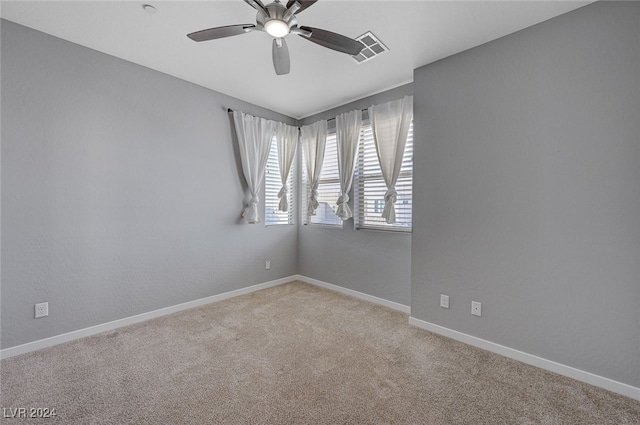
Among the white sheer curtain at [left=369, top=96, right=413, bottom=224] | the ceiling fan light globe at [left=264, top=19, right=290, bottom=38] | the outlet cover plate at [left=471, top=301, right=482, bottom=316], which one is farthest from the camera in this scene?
the white sheer curtain at [left=369, top=96, right=413, bottom=224]

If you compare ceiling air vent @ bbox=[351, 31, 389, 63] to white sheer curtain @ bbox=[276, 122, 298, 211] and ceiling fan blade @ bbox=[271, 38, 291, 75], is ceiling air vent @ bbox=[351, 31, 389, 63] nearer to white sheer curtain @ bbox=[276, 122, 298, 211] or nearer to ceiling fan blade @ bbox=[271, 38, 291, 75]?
ceiling fan blade @ bbox=[271, 38, 291, 75]

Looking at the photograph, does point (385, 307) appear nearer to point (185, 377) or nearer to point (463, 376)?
point (463, 376)

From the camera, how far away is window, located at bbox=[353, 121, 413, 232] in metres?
3.12

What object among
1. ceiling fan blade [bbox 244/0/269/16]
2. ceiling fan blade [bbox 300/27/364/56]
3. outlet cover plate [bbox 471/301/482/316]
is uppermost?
ceiling fan blade [bbox 244/0/269/16]

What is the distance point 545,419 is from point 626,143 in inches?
70.8

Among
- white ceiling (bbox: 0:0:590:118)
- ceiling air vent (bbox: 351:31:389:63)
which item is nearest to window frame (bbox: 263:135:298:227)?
white ceiling (bbox: 0:0:590:118)

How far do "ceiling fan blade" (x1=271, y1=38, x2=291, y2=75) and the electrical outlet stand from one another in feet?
9.07

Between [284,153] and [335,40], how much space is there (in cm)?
241

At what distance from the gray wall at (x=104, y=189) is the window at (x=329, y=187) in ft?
4.01

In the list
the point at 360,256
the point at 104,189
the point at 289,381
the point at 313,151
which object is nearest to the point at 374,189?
the point at 360,256

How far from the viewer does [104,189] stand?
8.46ft

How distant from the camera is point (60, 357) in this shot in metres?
2.14

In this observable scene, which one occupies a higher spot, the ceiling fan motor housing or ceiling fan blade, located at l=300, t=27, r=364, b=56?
the ceiling fan motor housing

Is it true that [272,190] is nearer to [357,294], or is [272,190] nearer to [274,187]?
[274,187]
